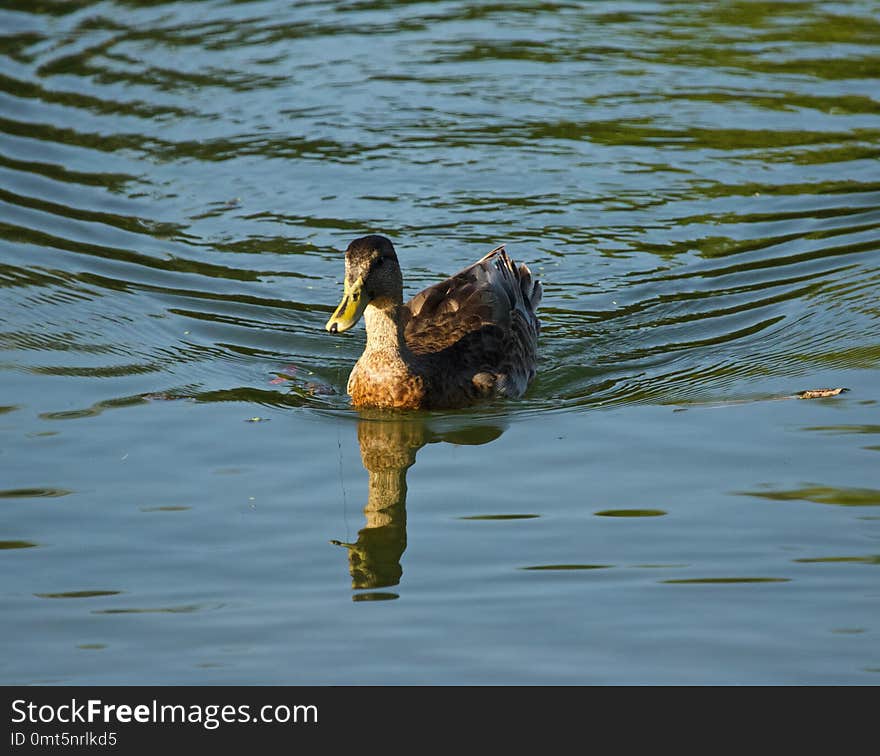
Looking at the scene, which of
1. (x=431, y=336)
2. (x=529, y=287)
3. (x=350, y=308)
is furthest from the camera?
(x=529, y=287)

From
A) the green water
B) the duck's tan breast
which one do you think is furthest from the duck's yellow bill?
the green water

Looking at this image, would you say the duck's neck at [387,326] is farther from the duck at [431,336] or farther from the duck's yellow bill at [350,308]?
the duck's yellow bill at [350,308]

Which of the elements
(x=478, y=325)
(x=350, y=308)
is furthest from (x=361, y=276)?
(x=478, y=325)

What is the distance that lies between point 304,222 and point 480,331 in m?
3.99

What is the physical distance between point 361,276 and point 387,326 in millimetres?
554

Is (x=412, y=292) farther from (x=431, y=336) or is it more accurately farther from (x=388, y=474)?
(x=388, y=474)

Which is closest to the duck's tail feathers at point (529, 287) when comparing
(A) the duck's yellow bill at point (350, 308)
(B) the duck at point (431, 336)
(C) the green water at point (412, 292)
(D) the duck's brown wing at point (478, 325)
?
(D) the duck's brown wing at point (478, 325)

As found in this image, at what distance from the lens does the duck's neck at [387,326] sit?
9.83 m

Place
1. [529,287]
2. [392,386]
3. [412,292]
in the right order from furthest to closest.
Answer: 1. [412,292]
2. [529,287]
3. [392,386]

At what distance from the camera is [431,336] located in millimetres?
10531

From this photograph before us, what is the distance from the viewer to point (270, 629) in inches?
258

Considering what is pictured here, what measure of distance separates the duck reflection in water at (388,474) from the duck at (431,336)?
227 millimetres
